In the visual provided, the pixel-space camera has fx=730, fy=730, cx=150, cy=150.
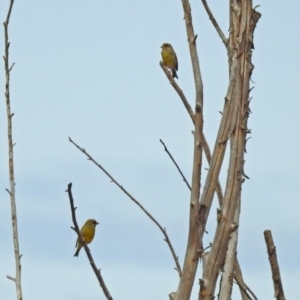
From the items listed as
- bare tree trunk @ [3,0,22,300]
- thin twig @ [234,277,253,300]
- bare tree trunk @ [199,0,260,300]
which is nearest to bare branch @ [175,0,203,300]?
bare tree trunk @ [199,0,260,300]

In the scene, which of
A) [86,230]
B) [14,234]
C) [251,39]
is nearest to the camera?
[251,39]

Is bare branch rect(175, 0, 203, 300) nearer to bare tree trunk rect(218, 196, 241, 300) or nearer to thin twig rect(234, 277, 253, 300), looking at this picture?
bare tree trunk rect(218, 196, 241, 300)

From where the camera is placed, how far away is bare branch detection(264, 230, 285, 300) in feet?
7.54

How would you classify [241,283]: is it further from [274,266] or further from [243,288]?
[274,266]

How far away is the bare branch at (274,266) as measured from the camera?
7.54ft

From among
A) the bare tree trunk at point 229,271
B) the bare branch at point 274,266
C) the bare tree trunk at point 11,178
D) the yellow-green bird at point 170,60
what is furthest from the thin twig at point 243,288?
the yellow-green bird at point 170,60

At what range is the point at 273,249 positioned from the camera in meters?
2.33

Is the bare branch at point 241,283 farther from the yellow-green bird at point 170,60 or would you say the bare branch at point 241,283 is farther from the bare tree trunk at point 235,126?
Answer: the yellow-green bird at point 170,60

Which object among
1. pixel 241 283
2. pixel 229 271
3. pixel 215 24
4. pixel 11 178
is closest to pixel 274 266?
pixel 229 271

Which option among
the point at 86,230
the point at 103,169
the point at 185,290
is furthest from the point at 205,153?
the point at 86,230

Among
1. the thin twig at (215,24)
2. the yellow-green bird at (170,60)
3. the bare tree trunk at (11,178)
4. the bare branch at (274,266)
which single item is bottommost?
the bare branch at (274,266)

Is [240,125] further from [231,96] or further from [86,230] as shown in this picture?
[86,230]

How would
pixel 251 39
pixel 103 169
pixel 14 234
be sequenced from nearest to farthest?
pixel 251 39
pixel 103 169
pixel 14 234

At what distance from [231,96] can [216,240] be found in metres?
0.46
